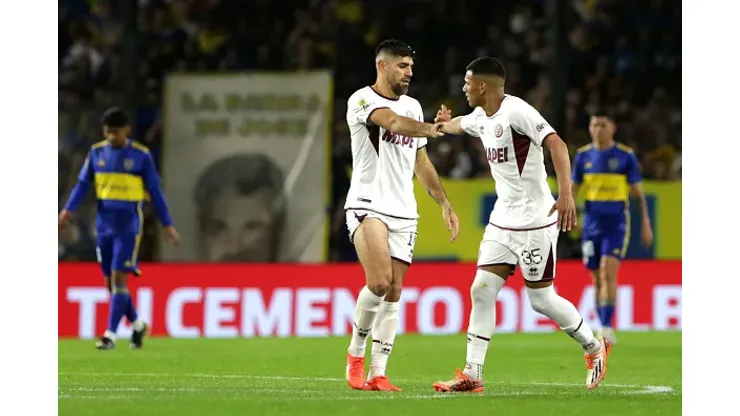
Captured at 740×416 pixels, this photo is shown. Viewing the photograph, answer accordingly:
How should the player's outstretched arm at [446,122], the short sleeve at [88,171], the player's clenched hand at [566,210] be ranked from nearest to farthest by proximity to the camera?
the player's clenched hand at [566,210], the player's outstretched arm at [446,122], the short sleeve at [88,171]

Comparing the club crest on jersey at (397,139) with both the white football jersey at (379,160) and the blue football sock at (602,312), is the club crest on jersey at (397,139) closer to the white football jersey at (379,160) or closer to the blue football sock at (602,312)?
the white football jersey at (379,160)

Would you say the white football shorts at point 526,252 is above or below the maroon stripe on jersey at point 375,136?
below

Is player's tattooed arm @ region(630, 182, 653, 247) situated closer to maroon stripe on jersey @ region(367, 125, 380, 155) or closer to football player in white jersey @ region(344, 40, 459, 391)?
football player in white jersey @ region(344, 40, 459, 391)

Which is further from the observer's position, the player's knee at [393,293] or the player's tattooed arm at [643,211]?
the player's tattooed arm at [643,211]

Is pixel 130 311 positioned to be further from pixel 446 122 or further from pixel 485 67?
pixel 485 67

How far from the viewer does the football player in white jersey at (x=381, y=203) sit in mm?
8609

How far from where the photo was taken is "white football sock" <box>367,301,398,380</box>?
867 centimetres

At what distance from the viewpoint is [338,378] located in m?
9.98

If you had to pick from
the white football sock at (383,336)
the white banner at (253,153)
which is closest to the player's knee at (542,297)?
the white football sock at (383,336)

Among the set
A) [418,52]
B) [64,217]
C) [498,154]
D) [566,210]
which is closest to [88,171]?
[64,217]

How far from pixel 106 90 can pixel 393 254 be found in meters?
9.85
